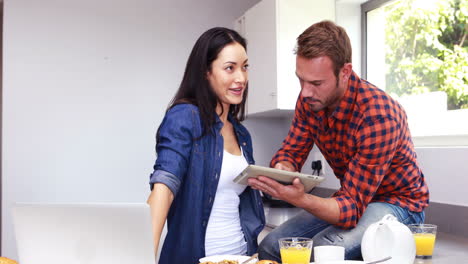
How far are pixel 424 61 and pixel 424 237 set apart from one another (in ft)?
4.11

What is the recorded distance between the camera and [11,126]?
123 inches

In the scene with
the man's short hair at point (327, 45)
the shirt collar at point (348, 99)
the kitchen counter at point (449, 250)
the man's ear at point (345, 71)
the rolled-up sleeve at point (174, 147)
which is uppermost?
the man's short hair at point (327, 45)

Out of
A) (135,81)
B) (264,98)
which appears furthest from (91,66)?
(264,98)

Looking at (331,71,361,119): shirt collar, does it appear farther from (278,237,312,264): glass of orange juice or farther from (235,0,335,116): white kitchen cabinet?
(235,0,335,116): white kitchen cabinet

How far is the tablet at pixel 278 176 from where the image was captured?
1.48 m

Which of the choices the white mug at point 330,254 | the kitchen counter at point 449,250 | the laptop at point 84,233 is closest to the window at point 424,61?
the kitchen counter at point 449,250

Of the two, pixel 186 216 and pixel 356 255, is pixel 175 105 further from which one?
pixel 356 255

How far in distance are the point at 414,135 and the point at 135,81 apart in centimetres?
190

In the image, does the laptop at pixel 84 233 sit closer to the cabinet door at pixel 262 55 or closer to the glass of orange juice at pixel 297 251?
the glass of orange juice at pixel 297 251

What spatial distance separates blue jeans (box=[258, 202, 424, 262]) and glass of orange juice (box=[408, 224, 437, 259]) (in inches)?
8.8

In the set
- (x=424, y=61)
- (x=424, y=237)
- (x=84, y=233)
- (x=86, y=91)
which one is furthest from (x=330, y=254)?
(x=86, y=91)

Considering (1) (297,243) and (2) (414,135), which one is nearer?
(1) (297,243)

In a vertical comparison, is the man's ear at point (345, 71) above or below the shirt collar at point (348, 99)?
above

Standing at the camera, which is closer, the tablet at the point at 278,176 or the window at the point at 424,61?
the tablet at the point at 278,176
